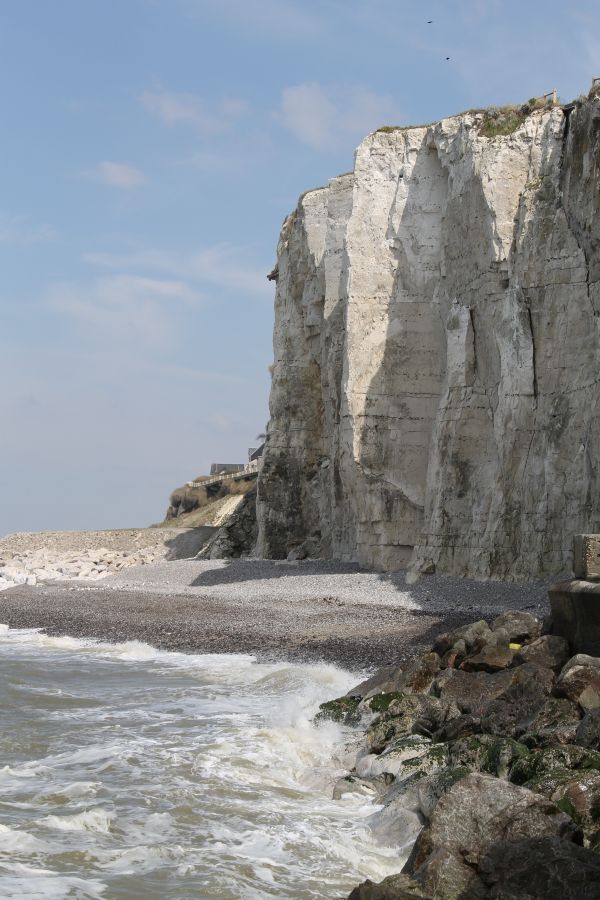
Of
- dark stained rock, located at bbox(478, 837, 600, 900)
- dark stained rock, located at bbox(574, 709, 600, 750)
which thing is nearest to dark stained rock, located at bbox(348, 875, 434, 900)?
dark stained rock, located at bbox(478, 837, 600, 900)

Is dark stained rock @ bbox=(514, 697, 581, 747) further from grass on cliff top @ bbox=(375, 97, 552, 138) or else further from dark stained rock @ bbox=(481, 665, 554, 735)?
grass on cliff top @ bbox=(375, 97, 552, 138)

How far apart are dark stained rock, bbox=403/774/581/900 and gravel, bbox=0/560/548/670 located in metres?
8.75

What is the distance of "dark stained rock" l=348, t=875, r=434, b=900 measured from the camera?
618 cm

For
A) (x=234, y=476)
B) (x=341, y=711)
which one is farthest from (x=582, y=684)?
(x=234, y=476)

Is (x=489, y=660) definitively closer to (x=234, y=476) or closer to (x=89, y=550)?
(x=89, y=550)

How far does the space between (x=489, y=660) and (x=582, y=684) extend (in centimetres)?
268

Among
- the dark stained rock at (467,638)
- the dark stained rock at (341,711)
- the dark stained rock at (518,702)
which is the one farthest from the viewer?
the dark stained rock at (467,638)

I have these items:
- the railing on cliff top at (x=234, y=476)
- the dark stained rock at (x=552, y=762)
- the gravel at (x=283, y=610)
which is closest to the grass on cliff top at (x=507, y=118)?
the gravel at (x=283, y=610)

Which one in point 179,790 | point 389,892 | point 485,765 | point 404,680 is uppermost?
point 404,680

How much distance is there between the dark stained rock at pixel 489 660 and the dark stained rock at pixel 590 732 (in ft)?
12.9

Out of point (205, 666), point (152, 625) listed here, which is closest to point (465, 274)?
point (152, 625)

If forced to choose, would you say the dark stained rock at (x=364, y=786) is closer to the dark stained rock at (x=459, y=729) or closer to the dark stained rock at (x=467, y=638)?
the dark stained rock at (x=459, y=729)

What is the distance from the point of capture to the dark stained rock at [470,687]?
1168 centimetres

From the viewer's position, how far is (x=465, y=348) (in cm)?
2767
